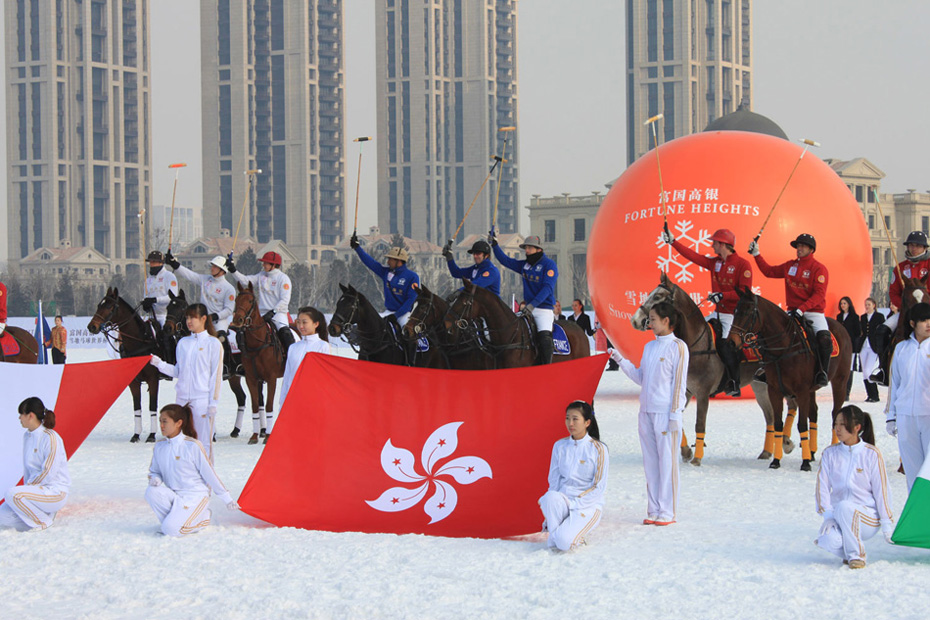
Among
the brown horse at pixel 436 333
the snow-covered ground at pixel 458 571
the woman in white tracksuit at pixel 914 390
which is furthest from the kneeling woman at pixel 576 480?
the brown horse at pixel 436 333

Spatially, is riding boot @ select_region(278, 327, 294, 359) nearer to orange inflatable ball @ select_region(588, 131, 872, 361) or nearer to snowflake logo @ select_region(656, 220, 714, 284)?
orange inflatable ball @ select_region(588, 131, 872, 361)

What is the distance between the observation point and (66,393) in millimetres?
9242

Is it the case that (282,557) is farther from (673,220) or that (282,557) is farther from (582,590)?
(673,220)

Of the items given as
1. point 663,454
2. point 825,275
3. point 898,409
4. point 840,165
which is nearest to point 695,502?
point 663,454

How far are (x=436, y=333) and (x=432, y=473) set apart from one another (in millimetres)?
4481

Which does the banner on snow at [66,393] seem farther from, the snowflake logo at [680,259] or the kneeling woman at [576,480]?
the snowflake logo at [680,259]

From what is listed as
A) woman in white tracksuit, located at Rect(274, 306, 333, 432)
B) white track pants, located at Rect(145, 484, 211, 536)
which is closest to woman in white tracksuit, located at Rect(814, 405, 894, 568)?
white track pants, located at Rect(145, 484, 211, 536)

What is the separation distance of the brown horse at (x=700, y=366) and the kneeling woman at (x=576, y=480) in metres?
3.45

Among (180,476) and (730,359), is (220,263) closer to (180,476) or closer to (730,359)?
(730,359)

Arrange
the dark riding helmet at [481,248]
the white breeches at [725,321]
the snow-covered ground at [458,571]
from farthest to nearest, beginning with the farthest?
the dark riding helmet at [481,248]
the white breeches at [725,321]
the snow-covered ground at [458,571]

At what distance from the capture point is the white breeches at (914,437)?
8148 mm

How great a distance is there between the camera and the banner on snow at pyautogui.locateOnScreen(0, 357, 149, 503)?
9.07 metres

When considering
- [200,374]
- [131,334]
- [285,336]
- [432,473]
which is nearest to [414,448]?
[432,473]

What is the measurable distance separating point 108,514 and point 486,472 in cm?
291
